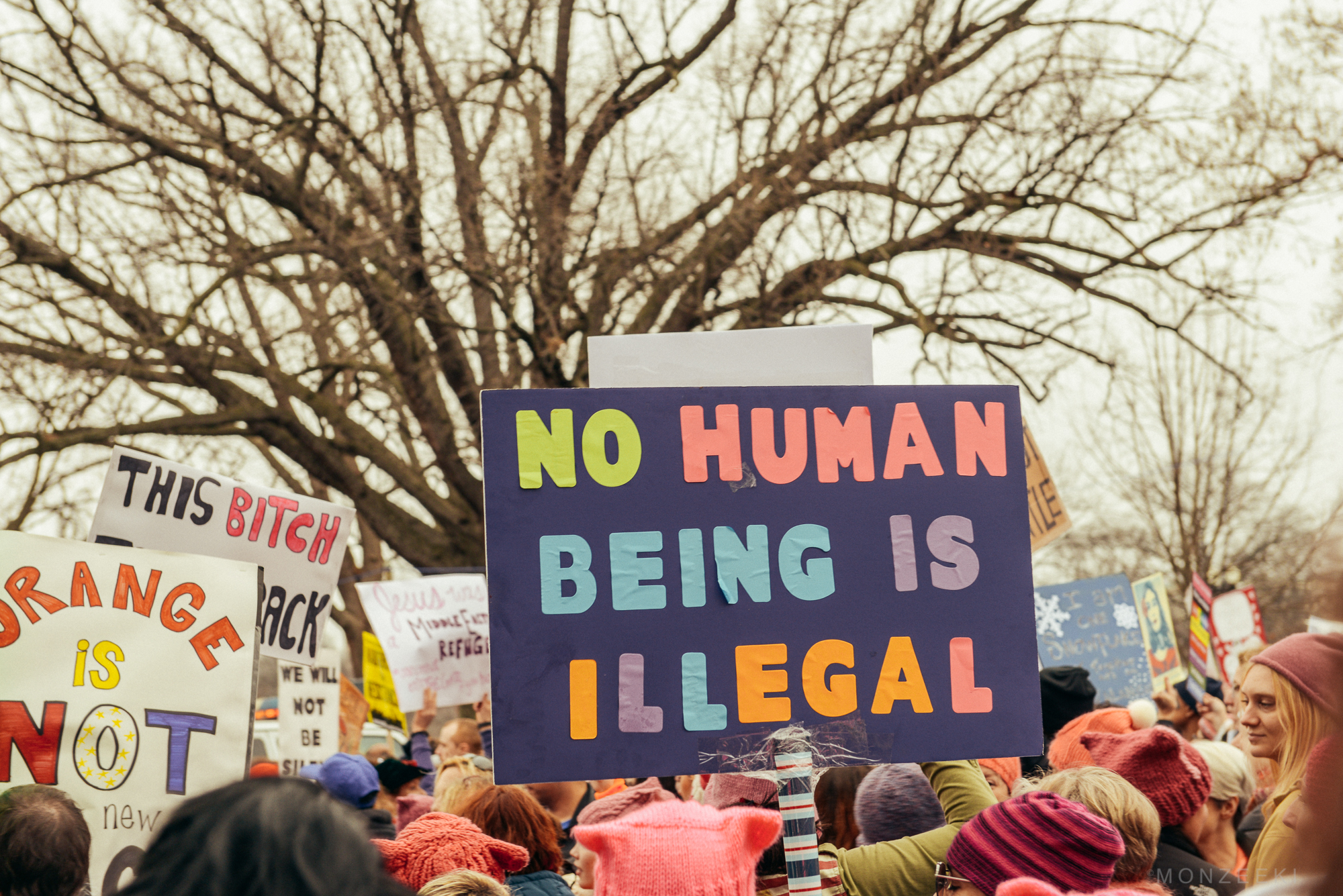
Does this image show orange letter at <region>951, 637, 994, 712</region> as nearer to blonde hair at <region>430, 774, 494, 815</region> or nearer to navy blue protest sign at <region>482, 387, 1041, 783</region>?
navy blue protest sign at <region>482, 387, 1041, 783</region>

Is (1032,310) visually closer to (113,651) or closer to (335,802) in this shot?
(113,651)

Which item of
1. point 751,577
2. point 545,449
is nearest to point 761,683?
point 751,577

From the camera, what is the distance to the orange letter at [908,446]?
315cm

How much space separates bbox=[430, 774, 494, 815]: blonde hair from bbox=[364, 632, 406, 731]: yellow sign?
183 inches

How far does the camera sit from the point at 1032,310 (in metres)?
11.6

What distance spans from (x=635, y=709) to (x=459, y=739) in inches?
155

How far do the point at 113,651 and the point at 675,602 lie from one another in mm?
1794

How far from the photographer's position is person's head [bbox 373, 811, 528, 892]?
2939 mm

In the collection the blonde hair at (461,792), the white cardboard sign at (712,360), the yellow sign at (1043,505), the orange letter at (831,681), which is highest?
the yellow sign at (1043,505)

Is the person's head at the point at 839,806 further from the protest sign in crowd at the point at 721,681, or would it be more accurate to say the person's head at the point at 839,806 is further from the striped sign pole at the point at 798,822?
the striped sign pole at the point at 798,822

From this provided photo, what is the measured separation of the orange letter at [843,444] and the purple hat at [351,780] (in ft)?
8.14

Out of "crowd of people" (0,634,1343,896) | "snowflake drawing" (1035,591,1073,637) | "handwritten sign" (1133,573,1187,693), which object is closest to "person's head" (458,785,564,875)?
"crowd of people" (0,634,1343,896)

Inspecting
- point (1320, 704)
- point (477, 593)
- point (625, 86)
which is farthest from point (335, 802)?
point (625, 86)

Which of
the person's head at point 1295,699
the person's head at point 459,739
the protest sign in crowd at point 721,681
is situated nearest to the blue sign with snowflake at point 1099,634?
the person's head at point 459,739
